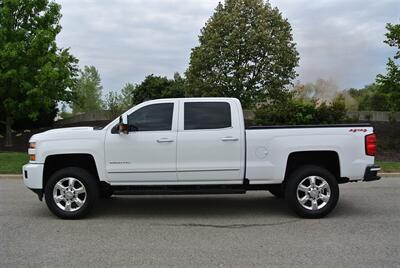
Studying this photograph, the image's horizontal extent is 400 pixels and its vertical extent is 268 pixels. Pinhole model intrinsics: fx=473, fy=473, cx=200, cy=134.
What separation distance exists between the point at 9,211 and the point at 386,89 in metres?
19.1

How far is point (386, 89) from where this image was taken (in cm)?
2248

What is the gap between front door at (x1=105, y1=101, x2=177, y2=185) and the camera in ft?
24.1

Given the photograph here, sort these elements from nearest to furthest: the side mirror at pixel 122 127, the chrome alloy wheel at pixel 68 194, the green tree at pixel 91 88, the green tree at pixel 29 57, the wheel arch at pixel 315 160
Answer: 1. the side mirror at pixel 122 127
2. the chrome alloy wheel at pixel 68 194
3. the wheel arch at pixel 315 160
4. the green tree at pixel 29 57
5. the green tree at pixel 91 88

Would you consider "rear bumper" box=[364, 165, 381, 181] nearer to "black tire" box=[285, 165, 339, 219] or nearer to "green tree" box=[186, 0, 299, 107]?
"black tire" box=[285, 165, 339, 219]

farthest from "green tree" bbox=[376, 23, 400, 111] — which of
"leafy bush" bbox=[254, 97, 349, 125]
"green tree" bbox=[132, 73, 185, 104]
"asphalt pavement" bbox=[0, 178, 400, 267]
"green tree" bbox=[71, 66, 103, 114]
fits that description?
"green tree" bbox=[71, 66, 103, 114]

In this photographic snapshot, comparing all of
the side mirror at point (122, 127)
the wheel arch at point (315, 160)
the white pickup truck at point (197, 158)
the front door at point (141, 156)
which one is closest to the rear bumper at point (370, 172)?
the white pickup truck at point (197, 158)

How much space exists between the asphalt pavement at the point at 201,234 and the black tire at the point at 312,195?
0.48ft

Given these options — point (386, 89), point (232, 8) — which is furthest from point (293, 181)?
point (232, 8)

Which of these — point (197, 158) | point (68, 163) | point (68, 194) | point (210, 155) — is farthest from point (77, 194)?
point (210, 155)

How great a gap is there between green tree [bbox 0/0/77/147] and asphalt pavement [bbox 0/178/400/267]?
41.5 feet

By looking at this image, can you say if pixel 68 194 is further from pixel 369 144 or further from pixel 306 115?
pixel 306 115

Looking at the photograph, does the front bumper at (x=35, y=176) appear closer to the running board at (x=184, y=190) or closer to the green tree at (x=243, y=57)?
the running board at (x=184, y=190)

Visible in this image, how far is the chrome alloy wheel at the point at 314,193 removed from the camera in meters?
7.38

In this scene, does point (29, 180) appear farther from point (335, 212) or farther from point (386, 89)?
point (386, 89)
